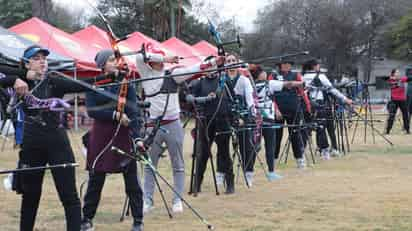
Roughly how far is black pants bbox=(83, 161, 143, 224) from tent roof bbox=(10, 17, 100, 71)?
11570 millimetres

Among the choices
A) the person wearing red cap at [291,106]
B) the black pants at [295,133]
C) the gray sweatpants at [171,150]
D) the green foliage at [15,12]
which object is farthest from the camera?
the green foliage at [15,12]

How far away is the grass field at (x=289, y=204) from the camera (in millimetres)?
7109

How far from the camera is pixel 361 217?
7387 millimetres

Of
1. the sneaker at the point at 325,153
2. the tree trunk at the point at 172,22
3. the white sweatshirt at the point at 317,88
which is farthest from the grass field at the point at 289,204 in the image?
the tree trunk at the point at 172,22

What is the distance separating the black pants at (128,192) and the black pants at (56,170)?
2.39 feet

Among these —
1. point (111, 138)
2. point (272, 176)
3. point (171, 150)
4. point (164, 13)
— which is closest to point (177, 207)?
point (171, 150)

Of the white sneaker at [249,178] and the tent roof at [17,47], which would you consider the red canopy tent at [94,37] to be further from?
the white sneaker at [249,178]

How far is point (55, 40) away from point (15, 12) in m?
26.9

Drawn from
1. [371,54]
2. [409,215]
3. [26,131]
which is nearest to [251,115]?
[409,215]

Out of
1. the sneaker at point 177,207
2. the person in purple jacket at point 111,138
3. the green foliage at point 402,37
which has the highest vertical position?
the green foliage at point 402,37

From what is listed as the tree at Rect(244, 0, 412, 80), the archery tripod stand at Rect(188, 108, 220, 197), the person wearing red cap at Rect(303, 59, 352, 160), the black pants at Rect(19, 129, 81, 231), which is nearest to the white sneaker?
the archery tripod stand at Rect(188, 108, 220, 197)

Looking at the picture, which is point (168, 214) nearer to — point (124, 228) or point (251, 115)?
point (124, 228)

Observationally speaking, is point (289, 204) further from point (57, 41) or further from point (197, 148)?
point (57, 41)

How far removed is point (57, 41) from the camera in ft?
62.4
